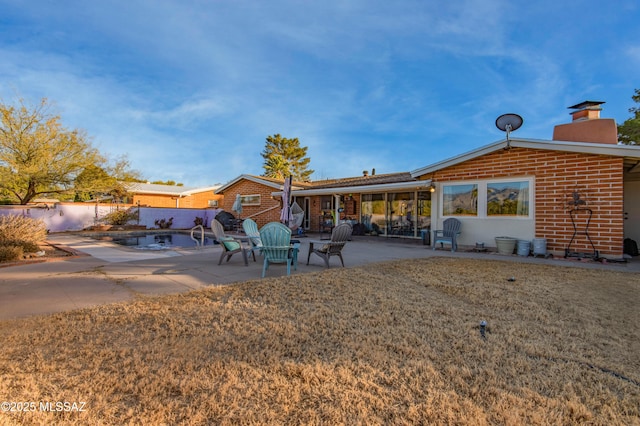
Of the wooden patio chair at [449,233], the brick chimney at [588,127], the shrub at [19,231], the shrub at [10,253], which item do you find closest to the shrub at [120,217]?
the shrub at [19,231]

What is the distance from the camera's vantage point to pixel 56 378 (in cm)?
225

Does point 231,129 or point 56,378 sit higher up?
point 231,129

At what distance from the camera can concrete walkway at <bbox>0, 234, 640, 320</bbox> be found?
13.7 feet

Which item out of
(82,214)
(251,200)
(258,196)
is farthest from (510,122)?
(82,214)

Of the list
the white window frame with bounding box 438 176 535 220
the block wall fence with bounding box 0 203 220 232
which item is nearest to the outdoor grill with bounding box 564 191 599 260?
the white window frame with bounding box 438 176 535 220

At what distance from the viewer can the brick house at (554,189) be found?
7.98 meters

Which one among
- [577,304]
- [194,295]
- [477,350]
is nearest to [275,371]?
[477,350]

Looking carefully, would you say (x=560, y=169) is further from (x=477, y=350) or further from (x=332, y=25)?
(x=332, y=25)

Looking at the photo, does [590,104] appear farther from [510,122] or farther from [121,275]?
[121,275]

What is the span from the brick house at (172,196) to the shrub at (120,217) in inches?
249

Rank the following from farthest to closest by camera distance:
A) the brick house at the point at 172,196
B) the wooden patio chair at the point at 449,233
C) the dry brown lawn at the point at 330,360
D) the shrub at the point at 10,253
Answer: the brick house at the point at 172,196, the wooden patio chair at the point at 449,233, the shrub at the point at 10,253, the dry brown lawn at the point at 330,360

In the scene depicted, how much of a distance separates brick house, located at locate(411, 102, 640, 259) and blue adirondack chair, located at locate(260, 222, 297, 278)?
7.06 metres

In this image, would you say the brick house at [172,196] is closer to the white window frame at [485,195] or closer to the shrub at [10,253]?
the shrub at [10,253]

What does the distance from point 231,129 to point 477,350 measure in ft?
70.3
